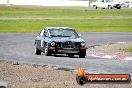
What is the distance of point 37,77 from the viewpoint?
56.4 ft

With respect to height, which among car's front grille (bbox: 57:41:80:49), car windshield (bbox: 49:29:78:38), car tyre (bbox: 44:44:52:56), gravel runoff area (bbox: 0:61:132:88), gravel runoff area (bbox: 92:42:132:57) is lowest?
gravel runoff area (bbox: 92:42:132:57)

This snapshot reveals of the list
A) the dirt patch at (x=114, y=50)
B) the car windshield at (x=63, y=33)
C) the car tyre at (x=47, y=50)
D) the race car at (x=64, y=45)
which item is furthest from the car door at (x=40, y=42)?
the dirt patch at (x=114, y=50)

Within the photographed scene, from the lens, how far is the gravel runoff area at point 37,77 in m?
14.9

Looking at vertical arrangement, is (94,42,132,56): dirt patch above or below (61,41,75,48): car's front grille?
below

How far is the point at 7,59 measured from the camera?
24.0 meters

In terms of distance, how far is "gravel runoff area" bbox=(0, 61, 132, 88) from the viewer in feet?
48.9

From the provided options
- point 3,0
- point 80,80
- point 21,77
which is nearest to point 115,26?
point 21,77

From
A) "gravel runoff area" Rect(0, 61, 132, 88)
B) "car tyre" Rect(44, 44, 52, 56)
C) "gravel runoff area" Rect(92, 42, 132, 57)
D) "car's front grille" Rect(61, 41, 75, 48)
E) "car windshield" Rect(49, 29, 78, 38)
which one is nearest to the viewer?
"gravel runoff area" Rect(0, 61, 132, 88)

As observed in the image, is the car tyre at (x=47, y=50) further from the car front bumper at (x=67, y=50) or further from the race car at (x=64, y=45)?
the car front bumper at (x=67, y=50)

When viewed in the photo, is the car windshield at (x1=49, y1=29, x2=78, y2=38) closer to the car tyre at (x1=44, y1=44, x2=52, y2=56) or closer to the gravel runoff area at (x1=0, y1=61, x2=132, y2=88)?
the car tyre at (x1=44, y1=44, x2=52, y2=56)

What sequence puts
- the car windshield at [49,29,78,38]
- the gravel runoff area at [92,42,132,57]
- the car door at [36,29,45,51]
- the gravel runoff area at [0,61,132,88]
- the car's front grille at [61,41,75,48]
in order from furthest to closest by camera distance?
the gravel runoff area at [92,42,132,57], the car door at [36,29,45,51], the car windshield at [49,29,78,38], the car's front grille at [61,41,75,48], the gravel runoff area at [0,61,132,88]

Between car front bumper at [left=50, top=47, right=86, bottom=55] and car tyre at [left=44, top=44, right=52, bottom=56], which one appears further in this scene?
car tyre at [left=44, top=44, right=52, bottom=56]

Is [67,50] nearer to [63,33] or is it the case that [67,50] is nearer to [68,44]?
[68,44]

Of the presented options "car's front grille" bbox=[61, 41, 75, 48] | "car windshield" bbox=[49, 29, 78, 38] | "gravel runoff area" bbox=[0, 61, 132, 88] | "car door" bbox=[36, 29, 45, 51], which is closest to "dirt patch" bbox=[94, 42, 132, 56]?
"car windshield" bbox=[49, 29, 78, 38]
